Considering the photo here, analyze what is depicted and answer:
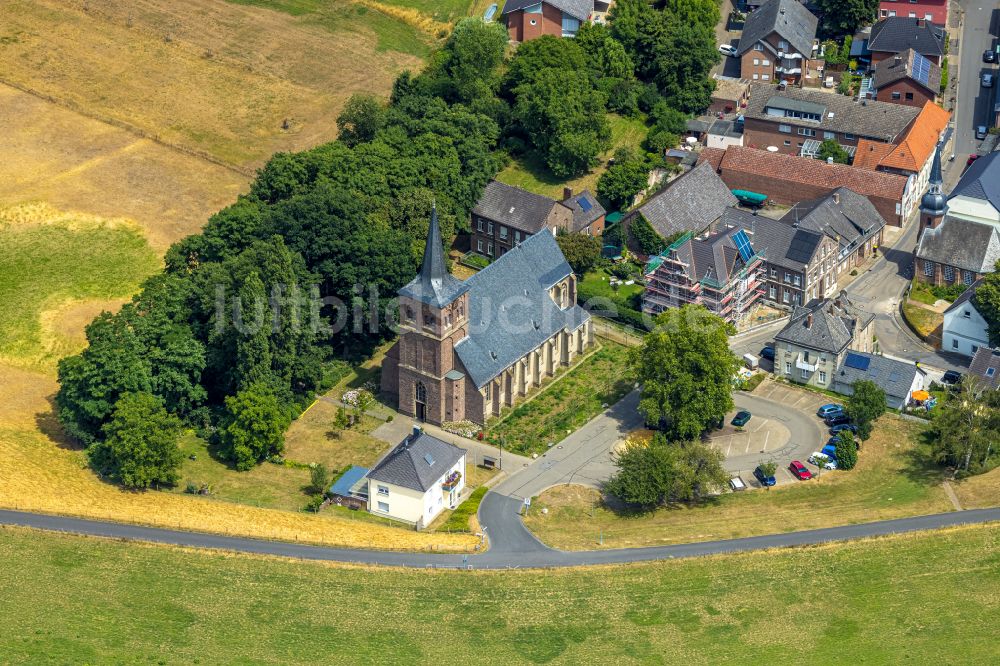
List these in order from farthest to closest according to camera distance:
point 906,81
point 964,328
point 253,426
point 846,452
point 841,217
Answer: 1. point 906,81
2. point 841,217
3. point 964,328
4. point 846,452
5. point 253,426

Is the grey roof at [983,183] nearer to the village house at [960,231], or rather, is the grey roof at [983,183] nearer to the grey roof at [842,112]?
the village house at [960,231]

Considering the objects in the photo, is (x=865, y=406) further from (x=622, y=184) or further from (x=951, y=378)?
(x=622, y=184)

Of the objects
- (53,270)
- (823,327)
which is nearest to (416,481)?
(823,327)

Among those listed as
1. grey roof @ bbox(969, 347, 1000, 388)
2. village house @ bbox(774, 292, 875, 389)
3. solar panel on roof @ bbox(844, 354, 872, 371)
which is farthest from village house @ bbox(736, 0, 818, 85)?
grey roof @ bbox(969, 347, 1000, 388)

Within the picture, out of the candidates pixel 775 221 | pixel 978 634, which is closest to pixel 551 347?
pixel 775 221

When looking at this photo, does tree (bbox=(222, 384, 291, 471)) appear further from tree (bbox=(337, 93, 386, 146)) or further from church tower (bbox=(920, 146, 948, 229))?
church tower (bbox=(920, 146, 948, 229))

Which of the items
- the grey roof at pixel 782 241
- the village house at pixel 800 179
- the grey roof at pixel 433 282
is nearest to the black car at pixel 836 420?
the grey roof at pixel 782 241
